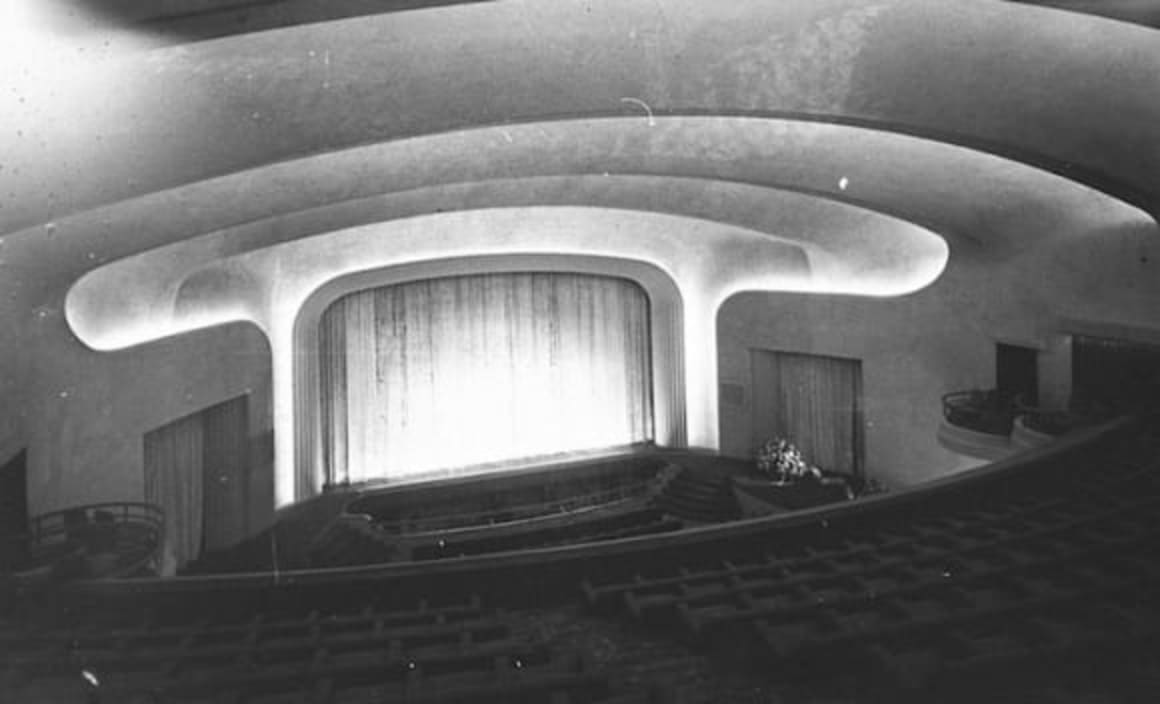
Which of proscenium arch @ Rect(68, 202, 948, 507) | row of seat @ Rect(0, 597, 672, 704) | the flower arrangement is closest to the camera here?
row of seat @ Rect(0, 597, 672, 704)

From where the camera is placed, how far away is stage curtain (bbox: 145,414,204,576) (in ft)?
11.1

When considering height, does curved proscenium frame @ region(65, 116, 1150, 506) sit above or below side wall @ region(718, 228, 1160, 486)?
above

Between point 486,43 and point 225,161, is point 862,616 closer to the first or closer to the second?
point 486,43

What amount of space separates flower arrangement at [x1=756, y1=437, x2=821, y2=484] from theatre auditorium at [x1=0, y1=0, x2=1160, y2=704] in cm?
3

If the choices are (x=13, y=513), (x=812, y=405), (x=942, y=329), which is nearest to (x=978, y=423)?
(x=942, y=329)

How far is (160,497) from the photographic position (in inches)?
137

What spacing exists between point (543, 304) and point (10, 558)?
6649mm

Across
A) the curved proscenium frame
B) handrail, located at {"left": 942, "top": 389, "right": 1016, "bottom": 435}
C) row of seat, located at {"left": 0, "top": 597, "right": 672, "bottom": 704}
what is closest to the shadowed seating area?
row of seat, located at {"left": 0, "top": 597, "right": 672, "bottom": 704}

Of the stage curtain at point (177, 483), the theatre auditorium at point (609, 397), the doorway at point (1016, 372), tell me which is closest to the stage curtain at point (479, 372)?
the theatre auditorium at point (609, 397)

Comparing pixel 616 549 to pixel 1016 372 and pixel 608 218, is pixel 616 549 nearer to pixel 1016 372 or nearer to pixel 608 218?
pixel 1016 372

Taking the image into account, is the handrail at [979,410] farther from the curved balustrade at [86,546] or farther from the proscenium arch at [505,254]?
the curved balustrade at [86,546]

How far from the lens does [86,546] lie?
312 cm

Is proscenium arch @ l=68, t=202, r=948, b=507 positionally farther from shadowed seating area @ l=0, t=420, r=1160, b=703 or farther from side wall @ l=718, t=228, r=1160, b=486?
shadowed seating area @ l=0, t=420, r=1160, b=703

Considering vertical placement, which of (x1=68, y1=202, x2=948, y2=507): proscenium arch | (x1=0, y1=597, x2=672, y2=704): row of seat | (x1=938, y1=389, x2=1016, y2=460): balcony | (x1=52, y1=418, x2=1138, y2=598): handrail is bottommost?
(x1=0, y1=597, x2=672, y2=704): row of seat
